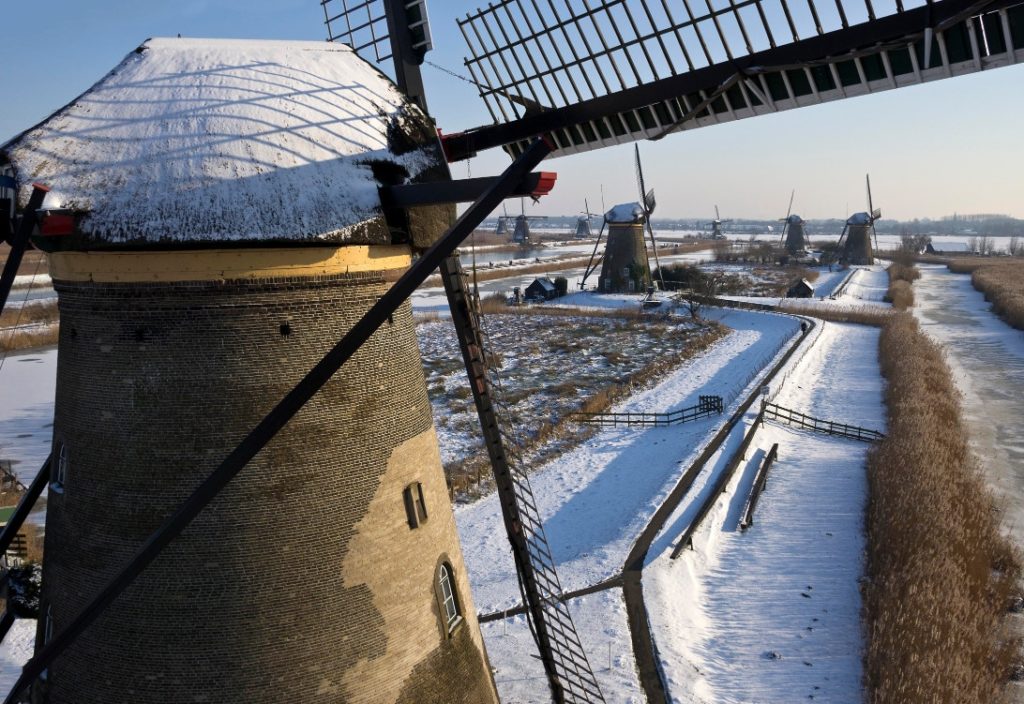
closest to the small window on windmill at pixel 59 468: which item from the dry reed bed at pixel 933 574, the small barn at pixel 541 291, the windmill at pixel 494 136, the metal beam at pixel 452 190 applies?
the windmill at pixel 494 136

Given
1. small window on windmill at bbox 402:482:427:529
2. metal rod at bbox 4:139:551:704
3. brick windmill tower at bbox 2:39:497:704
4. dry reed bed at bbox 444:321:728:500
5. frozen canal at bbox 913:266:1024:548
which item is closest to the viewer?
metal rod at bbox 4:139:551:704

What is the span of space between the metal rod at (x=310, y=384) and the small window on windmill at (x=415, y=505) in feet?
4.70

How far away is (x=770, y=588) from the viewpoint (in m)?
11.6

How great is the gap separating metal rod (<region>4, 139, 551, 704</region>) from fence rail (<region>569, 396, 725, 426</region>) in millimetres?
17281

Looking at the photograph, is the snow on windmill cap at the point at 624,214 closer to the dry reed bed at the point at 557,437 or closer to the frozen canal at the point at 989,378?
the dry reed bed at the point at 557,437

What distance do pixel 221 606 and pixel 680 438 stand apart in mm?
16323

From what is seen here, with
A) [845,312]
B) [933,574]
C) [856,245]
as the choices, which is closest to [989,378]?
[845,312]

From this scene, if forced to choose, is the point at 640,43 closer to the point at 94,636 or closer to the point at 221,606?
the point at 221,606

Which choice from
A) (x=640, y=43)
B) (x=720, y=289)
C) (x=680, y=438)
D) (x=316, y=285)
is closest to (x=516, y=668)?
(x=316, y=285)

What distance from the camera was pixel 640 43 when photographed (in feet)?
Result: 17.7

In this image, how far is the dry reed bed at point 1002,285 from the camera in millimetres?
38188

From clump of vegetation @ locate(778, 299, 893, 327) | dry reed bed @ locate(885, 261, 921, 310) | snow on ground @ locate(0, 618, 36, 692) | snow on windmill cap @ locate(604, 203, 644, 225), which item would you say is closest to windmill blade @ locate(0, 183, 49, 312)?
snow on ground @ locate(0, 618, 36, 692)

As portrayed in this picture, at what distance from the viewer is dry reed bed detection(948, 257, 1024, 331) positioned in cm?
3819

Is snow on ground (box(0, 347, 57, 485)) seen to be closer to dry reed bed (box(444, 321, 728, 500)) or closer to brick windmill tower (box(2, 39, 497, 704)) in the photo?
dry reed bed (box(444, 321, 728, 500))
